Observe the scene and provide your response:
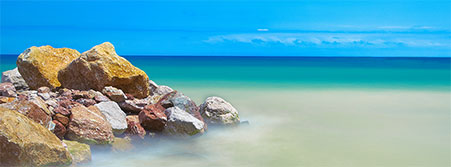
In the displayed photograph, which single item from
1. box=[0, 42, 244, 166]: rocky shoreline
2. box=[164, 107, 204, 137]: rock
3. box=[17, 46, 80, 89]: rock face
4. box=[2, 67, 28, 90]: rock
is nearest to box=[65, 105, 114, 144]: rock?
box=[0, 42, 244, 166]: rocky shoreline

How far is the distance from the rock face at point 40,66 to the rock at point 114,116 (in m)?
2.48

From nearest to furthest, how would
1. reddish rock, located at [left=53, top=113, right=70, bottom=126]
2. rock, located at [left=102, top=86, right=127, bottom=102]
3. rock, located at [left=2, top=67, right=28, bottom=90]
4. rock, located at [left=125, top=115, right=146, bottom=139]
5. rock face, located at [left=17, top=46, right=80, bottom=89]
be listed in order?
1. reddish rock, located at [left=53, top=113, right=70, bottom=126]
2. rock, located at [left=125, top=115, right=146, bottom=139]
3. rock, located at [left=102, top=86, right=127, bottom=102]
4. rock face, located at [left=17, top=46, right=80, bottom=89]
5. rock, located at [left=2, top=67, right=28, bottom=90]

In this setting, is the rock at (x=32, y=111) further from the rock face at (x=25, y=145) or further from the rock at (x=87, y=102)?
the rock at (x=87, y=102)

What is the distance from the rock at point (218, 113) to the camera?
7445mm

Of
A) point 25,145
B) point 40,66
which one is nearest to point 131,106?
point 40,66

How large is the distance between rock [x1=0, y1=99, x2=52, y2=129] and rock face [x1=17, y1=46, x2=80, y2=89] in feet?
10.1

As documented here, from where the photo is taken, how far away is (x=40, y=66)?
27.8 feet

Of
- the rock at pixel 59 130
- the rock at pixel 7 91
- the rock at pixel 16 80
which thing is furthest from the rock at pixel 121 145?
the rock at pixel 16 80

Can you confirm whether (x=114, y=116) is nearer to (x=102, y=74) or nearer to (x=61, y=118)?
(x=61, y=118)

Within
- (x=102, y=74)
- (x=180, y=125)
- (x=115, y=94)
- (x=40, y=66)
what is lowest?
(x=180, y=125)

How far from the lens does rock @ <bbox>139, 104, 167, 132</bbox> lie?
6602 mm

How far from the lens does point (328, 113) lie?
948 centimetres

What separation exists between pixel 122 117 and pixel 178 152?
111cm

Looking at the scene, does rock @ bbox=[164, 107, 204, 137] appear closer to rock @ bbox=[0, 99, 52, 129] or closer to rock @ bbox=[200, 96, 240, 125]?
rock @ bbox=[200, 96, 240, 125]
